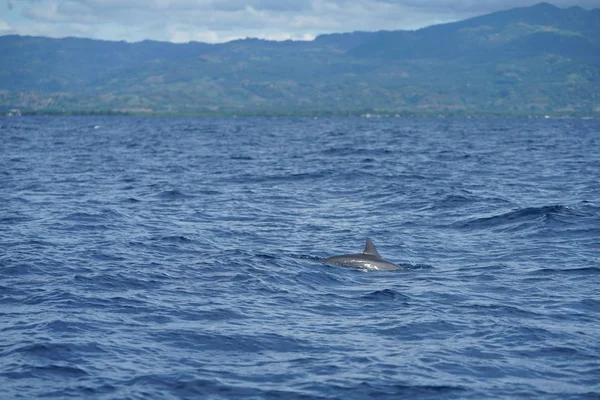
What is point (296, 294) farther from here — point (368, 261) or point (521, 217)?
point (521, 217)

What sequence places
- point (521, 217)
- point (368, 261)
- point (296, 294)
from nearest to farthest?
point (296, 294), point (368, 261), point (521, 217)

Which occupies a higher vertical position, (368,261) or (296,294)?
(368,261)

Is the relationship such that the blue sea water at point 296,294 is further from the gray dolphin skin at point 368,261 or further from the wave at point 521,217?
the gray dolphin skin at point 368,261

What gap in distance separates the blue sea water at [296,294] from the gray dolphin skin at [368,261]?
491mm

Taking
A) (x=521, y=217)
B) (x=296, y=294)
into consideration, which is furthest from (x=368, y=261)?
(x=521, y=217)

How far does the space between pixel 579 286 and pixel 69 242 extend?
16.4 meters

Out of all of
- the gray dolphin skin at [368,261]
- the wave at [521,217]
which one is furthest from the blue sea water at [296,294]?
the gray dolphin skin at [368,261]

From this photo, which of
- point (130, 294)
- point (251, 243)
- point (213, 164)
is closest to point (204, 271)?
point (130, 294)

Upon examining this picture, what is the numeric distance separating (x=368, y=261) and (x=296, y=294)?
3.71m

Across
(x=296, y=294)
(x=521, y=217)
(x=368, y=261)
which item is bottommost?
(x=296, y=294)

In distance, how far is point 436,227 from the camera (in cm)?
3206

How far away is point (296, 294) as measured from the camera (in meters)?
20.9

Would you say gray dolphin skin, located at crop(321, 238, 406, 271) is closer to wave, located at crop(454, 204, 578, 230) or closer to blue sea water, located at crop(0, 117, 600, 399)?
blue sea water, located at crop(0, 117, 600, 399)

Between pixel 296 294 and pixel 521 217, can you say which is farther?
pixel 521 217
